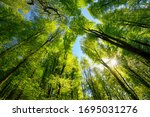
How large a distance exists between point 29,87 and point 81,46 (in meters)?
7.71

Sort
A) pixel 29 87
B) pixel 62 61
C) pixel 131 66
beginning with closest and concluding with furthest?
pixel 29 87 < pixel 62 61 < pixel 131 66

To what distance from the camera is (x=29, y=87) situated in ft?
33.1

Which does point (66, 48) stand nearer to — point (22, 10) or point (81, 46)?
point (81, 46)

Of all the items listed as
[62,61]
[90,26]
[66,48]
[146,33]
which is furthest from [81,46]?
[146,33]

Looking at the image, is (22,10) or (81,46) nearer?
(22,10)

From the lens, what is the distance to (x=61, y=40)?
1590 cm

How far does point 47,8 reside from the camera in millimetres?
12484

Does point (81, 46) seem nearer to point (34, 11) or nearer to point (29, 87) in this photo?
point (34, 11)

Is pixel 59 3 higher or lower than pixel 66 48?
higher

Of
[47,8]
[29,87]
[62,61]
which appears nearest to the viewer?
[29,87]

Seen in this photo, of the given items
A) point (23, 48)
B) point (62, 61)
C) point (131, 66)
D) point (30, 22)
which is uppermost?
point (30, 22)

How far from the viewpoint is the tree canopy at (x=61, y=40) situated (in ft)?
32.9

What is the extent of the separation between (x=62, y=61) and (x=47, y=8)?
4.29m

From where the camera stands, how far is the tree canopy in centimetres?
1002
